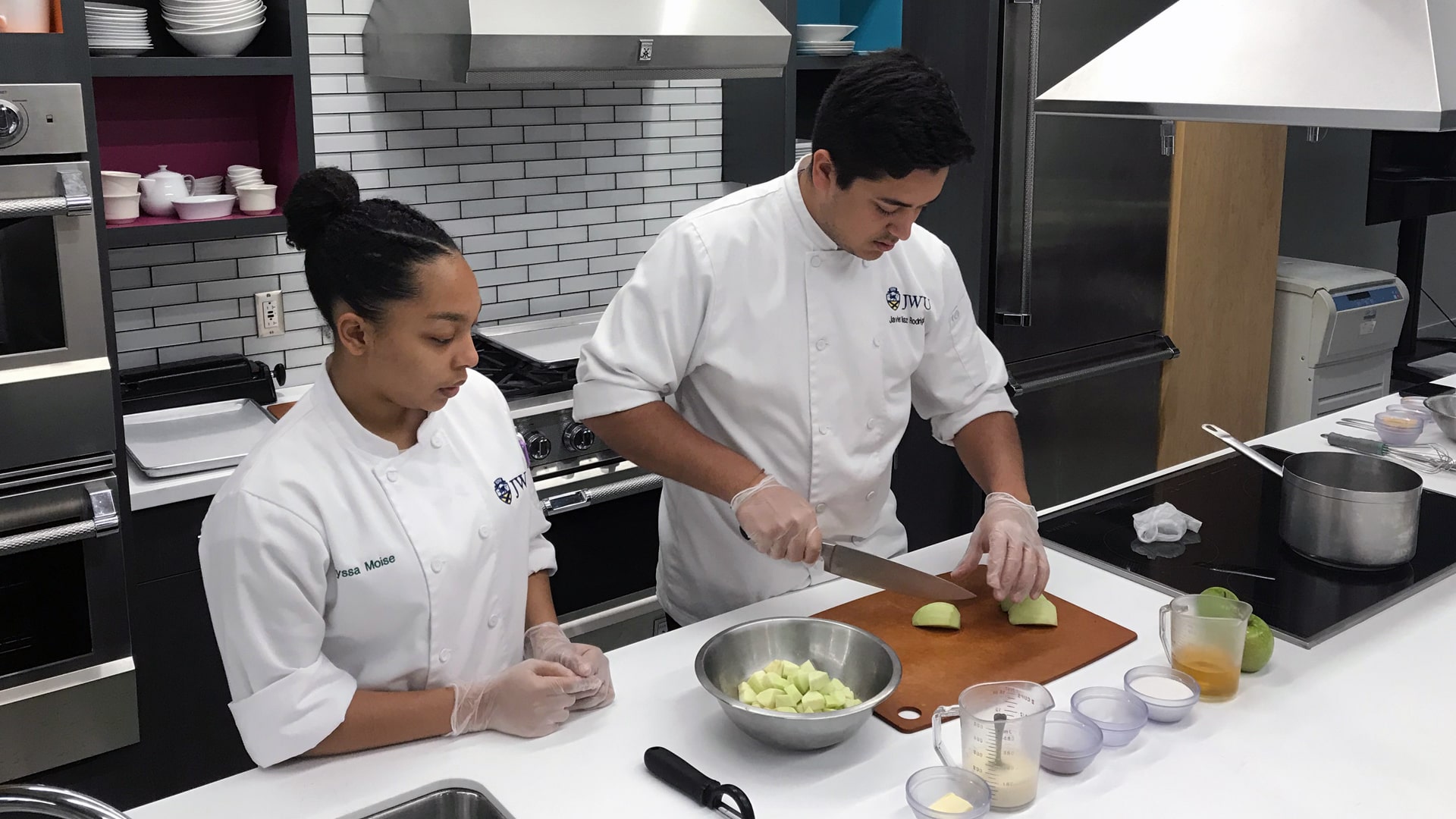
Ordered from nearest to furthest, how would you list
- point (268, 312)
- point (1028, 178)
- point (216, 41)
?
1. point (216, 41)
2. point (268, 312)
3. point (1028, 178)

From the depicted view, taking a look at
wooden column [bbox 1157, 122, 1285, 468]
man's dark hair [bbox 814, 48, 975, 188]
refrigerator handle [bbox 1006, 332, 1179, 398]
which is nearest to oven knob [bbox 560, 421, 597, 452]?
refrigerator handle [bbox 1006, 332, 1179, 398]

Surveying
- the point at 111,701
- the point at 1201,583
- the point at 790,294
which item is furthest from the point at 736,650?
the point at 111,701

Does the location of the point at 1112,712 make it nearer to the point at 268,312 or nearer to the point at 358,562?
the point at 358,562

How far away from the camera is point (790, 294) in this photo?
88.7 inches

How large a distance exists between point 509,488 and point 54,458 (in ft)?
4.31

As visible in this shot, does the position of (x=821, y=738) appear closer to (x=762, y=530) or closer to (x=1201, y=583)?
(x=762, y=530)

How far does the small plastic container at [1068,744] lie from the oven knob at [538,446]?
1.88 m

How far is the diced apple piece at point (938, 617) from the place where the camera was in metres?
1.91

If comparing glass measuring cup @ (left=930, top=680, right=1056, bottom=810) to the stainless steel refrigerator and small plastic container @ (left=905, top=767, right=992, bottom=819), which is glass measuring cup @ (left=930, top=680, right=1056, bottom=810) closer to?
small plastic container @ (left=905, top=767, right=992, bottom=819)

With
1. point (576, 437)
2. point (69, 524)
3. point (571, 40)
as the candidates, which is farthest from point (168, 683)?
point (571, 40)

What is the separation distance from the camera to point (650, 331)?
220 cm

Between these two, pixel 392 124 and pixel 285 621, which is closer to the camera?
pixel 285 621

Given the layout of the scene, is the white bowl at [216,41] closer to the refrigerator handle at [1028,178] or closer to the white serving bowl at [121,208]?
the white serving bowl at [121,208]

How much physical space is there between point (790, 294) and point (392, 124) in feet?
5.89
